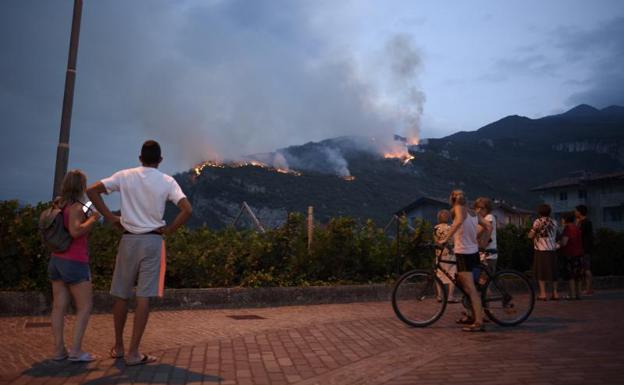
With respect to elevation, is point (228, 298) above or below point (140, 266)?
below

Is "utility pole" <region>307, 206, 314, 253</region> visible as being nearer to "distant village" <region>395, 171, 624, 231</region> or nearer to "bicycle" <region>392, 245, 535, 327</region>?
"bicycle" <region>392, 245, 535, 327</region>

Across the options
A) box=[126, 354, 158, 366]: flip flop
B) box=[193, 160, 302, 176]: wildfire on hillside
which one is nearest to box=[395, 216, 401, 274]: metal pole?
box=[126, 354, 158, 366]: flip flop

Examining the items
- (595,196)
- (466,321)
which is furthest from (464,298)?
(595,196)

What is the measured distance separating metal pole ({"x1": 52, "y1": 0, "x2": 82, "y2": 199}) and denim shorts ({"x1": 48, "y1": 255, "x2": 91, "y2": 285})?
314cm

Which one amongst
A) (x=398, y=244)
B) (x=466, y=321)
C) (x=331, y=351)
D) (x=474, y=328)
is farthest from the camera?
(x=398, y=244)

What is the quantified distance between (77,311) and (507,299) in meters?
5.55

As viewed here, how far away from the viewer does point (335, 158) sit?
534 ft

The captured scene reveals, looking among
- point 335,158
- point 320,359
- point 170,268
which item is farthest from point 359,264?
point 335,158

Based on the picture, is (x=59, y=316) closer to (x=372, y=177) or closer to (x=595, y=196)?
(x=595, y=196)

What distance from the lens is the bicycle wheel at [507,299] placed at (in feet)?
26.9

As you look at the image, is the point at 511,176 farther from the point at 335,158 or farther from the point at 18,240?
the point at 18,240

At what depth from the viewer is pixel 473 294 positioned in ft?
25.3

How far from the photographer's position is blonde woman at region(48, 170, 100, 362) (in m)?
5.59

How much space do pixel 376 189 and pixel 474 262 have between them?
12074 cm
